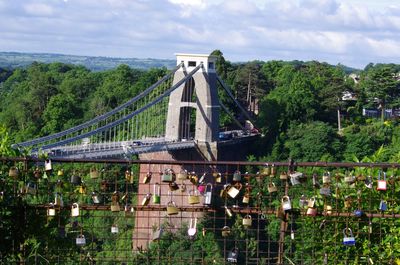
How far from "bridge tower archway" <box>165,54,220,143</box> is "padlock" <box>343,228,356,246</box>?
23.4 metres

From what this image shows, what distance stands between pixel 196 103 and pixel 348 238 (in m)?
24.1

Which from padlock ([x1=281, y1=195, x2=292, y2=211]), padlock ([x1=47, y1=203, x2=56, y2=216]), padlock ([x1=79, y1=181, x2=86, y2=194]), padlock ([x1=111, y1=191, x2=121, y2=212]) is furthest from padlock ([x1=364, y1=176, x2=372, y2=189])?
padlock ([x1=47, y1=203, x2=56, y2=216])

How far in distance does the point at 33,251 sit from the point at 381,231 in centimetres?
198

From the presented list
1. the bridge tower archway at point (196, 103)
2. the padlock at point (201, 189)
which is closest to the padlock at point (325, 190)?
the padlock at point (201, 189)

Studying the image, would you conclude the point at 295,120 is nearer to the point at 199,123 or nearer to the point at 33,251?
the point at 199,123

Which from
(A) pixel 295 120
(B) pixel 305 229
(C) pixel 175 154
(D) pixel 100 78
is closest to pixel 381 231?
(B) pixel 305 229

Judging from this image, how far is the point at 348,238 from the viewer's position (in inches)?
205

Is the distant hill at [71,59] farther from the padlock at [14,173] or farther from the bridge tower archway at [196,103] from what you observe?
the padlock at [14,173]

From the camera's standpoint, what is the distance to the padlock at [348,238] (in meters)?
5.20

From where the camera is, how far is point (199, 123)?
29.3 m

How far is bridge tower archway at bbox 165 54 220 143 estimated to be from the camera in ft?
95.1

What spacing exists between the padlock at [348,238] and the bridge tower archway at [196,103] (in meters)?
23.4

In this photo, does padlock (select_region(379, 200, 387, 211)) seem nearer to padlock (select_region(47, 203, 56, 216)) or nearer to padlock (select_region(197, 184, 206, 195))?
padlock (select_region(197, 184, 206, 195))

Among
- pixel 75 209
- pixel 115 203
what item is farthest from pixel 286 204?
pixel 75 209
